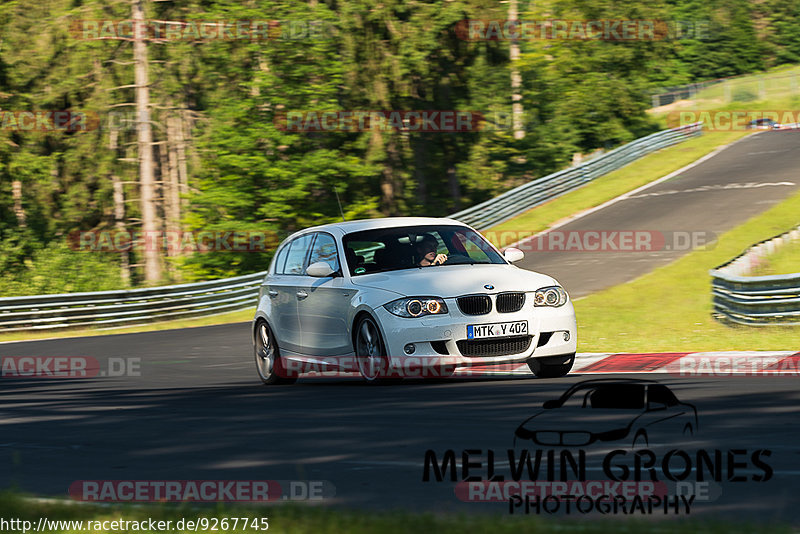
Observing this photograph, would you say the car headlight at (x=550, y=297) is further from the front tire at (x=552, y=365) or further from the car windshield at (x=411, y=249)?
the car windshield at (x=411, y=249)

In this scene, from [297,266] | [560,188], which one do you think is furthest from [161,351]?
[560,188]

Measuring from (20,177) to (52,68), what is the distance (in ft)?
17.3

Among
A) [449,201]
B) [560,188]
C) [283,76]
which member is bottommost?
[449,201]

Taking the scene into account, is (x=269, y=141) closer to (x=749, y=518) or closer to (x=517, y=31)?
(x=517, y=31)

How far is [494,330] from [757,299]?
7.46m

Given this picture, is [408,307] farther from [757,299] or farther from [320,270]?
[757,299]

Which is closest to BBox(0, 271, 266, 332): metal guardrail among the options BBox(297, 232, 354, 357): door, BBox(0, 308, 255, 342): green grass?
BBox(0, 308, 255, 342): green grass

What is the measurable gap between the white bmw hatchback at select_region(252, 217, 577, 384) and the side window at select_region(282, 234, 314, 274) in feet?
0.06

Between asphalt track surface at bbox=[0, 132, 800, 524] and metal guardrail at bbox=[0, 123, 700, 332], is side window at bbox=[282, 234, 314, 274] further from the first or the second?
metal guardrail at bbox=[0, 123, 700, 332]

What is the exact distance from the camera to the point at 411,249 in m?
11.4

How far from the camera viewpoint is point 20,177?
50719 mm

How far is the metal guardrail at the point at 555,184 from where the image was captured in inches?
1379

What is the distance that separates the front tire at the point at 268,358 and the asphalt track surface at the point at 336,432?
252mm

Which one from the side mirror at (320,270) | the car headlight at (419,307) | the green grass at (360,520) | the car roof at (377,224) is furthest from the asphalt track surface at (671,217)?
the green grass at (360,520)
